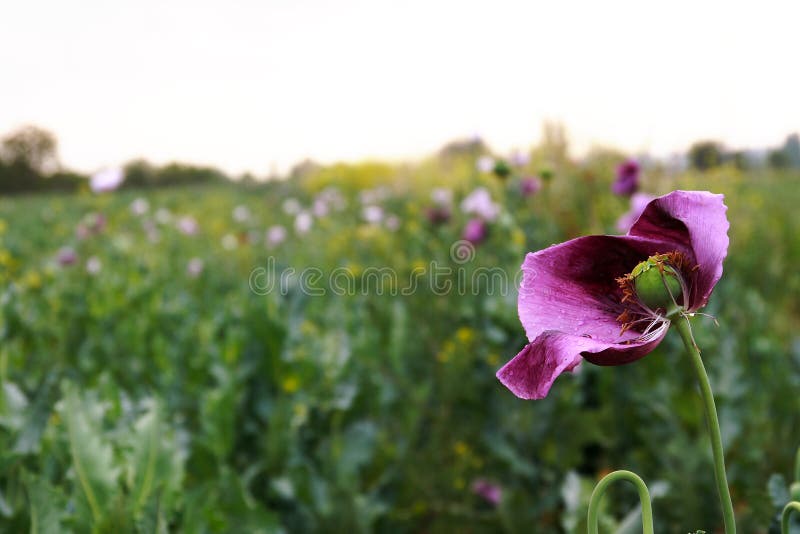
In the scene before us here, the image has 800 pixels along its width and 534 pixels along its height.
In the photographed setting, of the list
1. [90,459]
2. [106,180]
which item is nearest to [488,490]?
[90,459]

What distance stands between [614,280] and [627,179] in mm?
2394

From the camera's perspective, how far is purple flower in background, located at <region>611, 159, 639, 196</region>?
2857 mm

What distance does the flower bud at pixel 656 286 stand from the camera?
0.59 metres

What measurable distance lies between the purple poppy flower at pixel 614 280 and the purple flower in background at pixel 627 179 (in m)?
2.32

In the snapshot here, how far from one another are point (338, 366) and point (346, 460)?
11.6 inches

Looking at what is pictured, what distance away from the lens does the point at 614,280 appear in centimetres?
63

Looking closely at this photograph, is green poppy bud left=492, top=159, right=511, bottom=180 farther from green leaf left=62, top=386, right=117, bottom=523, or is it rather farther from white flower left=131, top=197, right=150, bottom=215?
white flower left=131, top=197, right=150, bottom=215

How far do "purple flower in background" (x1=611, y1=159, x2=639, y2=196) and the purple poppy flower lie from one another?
232cm

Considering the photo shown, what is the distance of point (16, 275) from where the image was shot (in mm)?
5613

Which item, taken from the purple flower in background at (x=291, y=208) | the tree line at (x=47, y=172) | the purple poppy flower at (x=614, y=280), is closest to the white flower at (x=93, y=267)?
Answer: the purple flower in background at (x=291, y=208)

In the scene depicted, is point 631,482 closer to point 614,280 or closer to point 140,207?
point 614,280

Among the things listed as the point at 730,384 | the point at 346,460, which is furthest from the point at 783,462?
the point at 346,460

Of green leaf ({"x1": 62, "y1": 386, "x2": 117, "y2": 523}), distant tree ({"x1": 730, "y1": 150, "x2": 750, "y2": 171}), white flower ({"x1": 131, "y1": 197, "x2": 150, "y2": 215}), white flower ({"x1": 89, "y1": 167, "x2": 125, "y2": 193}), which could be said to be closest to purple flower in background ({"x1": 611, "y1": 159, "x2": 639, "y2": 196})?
green leaf ({"x1": 62, "y1": 386, "x2": 117, "y2": 523})

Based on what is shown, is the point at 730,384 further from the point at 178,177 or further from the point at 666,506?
the point at 178,177
